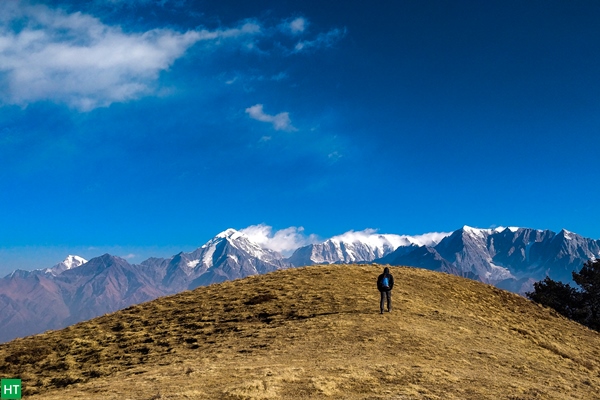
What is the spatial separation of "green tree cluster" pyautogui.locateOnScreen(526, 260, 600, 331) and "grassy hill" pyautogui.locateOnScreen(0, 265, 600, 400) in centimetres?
1681

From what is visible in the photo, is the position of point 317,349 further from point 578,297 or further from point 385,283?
point 578,297

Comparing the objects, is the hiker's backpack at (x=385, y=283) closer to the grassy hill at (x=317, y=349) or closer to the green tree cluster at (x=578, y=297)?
the grassy hill at (x=317, y=349)

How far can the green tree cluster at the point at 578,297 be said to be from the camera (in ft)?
172

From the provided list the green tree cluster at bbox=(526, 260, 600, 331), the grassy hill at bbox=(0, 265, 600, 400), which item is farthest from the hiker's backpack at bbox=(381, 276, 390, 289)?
the green tree cluster at bbox=(526, 260, 600, 331)

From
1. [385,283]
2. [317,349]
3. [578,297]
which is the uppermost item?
[385,283]

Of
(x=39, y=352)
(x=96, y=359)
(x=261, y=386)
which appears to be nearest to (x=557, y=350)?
(x=261, y=386)

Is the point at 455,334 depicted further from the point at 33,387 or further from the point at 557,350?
the point at 33,387

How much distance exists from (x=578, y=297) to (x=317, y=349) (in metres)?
51.8

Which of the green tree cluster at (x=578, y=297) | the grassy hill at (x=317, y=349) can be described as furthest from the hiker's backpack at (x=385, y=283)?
the green tree cluster at (x=578, y=297)

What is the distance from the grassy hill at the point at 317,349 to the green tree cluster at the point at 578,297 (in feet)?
55.2

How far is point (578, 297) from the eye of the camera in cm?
5566

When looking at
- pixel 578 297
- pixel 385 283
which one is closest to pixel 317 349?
pixel 385 283

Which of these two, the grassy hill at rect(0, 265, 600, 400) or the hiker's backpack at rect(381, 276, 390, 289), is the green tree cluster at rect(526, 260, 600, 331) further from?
the hiker's backpack at rect(381, 276, 390, 289)

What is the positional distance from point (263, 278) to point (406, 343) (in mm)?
24758
